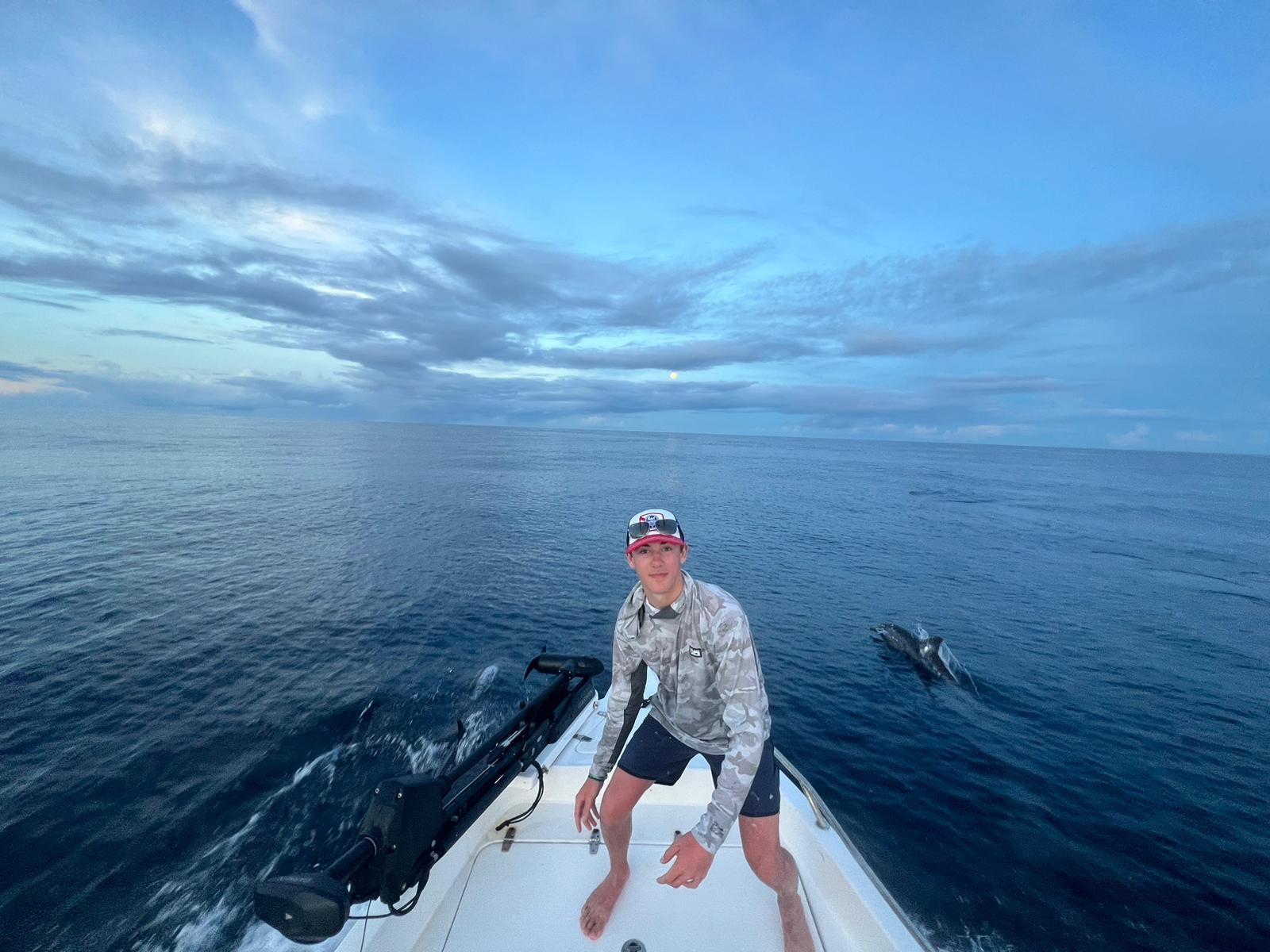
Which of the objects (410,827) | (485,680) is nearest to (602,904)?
(410,827)

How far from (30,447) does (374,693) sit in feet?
282

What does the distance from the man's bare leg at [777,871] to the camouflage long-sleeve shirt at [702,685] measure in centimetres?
59

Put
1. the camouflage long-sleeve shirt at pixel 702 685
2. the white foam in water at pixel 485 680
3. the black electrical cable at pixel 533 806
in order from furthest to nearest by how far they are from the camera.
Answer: the white foam in water at pixel 485 680 < the black electrical cable at pixel 533 806 < the camouflage long-sleeve shirt at pixel 702 685

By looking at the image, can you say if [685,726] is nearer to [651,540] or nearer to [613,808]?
[613,808]

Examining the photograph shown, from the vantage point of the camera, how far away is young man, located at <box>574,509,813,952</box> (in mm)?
3473

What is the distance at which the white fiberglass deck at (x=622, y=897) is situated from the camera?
177 inches

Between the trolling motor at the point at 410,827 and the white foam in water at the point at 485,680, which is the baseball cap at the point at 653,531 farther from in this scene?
the white foam in water at the point at 485,680

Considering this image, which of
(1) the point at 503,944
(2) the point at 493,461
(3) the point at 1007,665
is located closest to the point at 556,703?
(1) the point at 503,944

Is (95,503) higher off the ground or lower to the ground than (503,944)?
lower

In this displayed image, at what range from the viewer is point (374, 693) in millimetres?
14438

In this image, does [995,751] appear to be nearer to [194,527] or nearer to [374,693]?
[374,693]

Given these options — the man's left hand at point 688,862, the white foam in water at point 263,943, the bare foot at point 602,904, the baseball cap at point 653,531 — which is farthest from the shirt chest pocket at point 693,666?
the white foam in water at point 263,943

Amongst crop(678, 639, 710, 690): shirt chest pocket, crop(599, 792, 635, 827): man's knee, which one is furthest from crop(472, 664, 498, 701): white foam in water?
crop(678, 639, 710, 690): shirt chest pocket

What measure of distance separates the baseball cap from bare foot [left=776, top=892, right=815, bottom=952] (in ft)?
10.2
